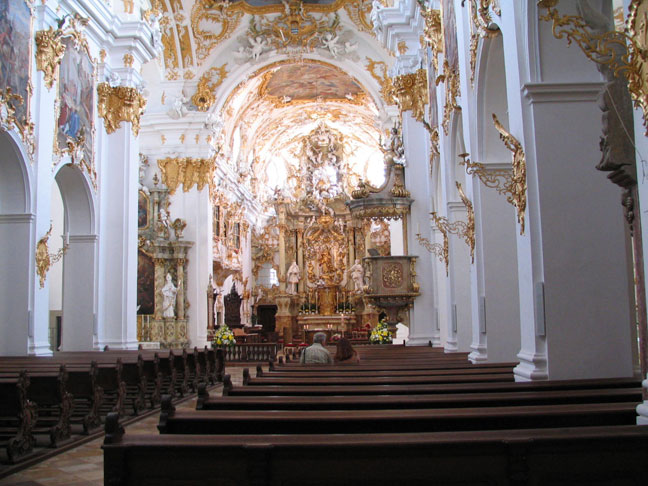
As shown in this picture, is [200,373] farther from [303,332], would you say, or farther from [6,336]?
[303,332]

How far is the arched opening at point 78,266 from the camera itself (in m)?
13.9

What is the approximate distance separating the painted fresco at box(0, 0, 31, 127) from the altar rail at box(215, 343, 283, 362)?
952 cm

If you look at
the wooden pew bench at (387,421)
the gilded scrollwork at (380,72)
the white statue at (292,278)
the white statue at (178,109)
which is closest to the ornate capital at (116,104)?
the white statue at (178,109)

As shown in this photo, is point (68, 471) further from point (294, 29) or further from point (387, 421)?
point (294, 29)

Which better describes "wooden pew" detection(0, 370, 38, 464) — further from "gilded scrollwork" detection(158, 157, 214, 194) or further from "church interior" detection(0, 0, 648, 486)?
→ "gilded scrollwork" detection(158, 157, 214, 194)

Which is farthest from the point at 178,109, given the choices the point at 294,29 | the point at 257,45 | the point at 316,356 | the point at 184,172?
the point at 316,356

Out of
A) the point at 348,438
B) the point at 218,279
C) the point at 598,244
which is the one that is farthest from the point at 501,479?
the point at 218,279

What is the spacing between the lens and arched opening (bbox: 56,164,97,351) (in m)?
13.9

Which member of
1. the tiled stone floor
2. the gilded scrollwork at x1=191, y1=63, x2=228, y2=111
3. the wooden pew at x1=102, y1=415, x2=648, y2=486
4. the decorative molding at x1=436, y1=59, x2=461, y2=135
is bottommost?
the tiled stone floor

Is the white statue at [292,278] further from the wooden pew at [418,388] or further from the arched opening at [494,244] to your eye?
the wooden pew at [418,388]

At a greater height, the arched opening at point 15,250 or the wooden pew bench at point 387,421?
the arched opening at point 15,250

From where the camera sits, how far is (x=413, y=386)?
514 cm

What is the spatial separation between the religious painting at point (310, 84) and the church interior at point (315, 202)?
12cm

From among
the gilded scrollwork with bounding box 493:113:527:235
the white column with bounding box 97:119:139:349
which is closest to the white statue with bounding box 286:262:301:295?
the white column with bounding box 97:119:139:349
